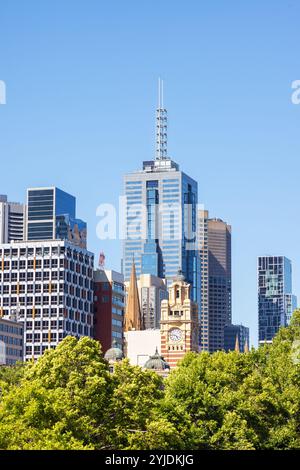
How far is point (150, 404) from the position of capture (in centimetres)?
8712

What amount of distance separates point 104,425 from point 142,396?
5.61 m

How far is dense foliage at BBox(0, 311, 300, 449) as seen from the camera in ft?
244

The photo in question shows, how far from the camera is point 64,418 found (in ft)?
247

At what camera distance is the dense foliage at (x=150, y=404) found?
244ft

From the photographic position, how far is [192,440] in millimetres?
95750

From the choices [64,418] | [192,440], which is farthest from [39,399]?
[192,440]

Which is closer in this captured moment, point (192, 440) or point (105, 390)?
point (105, 390)
